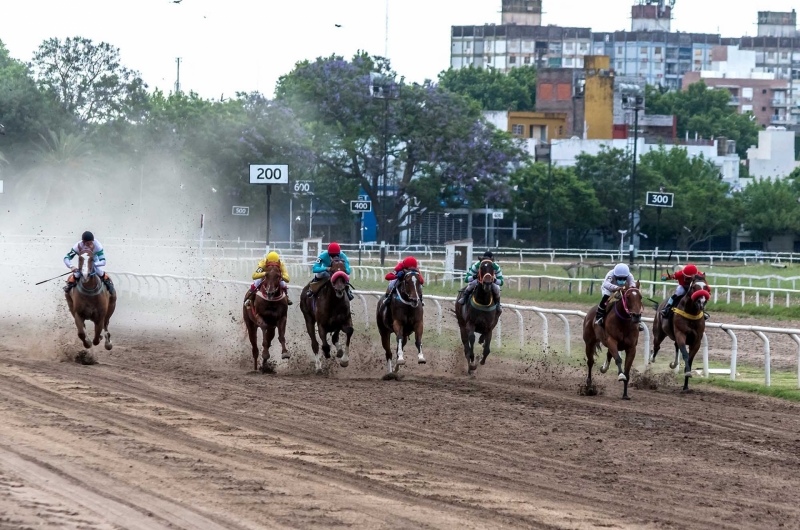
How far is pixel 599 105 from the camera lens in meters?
84.7

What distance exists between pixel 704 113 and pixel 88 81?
212ft

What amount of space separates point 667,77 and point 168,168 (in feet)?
381

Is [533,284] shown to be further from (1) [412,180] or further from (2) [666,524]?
(2) [666,524]

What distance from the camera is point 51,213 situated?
59.8m

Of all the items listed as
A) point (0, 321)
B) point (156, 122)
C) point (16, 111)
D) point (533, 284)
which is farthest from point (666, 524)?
point (156, 122)

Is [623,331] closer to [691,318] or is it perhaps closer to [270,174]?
[691,318]

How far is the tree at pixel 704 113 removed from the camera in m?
112

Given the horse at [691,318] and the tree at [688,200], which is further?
the tree at [688,200]

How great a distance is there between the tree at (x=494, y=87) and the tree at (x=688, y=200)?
41147 mm

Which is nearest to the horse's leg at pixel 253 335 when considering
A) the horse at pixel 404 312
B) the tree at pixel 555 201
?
the horse at pixel 404 312

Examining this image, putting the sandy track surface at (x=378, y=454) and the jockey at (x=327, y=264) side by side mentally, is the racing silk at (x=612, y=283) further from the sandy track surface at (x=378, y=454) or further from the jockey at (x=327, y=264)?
the jockey at (x=327, y=264)

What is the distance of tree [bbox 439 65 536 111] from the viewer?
374ft

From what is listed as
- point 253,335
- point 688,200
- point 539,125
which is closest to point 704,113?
point 539,125

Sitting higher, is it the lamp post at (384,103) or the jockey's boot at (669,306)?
the lamp post at (384,103)
